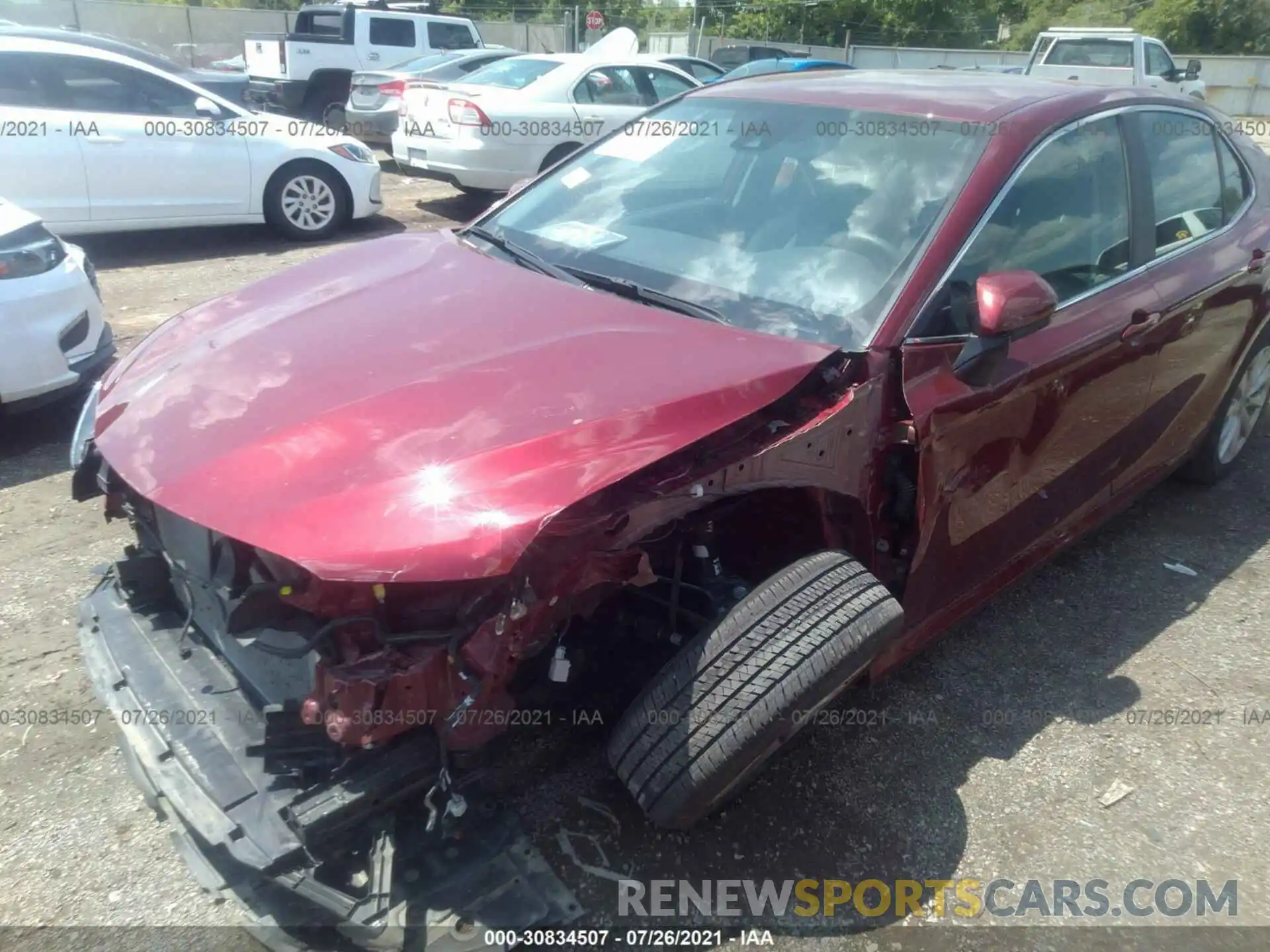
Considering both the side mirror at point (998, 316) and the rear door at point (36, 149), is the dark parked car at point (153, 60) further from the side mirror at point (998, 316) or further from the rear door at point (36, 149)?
the side mirror at point (998, 316)

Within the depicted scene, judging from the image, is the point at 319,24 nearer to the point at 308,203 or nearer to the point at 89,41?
the point at 89,41

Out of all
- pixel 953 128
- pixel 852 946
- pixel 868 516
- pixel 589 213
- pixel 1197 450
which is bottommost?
pixel 852 946

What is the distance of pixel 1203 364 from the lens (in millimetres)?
3738

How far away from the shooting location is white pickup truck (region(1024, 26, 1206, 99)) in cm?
1567

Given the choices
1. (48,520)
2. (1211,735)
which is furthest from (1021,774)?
(48,520)

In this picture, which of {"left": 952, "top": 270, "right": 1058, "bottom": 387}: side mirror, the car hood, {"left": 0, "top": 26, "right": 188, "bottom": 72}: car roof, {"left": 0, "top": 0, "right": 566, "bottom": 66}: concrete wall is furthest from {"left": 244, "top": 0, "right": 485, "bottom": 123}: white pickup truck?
{"left": 952, "top": 270, "right": 1058, "bottom": 387}: side mirror

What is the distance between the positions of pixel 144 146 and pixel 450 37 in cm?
997

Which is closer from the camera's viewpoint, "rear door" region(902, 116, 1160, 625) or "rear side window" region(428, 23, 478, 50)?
"rear door" region(902, 116, 1160, 625)

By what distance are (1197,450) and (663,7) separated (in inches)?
1957

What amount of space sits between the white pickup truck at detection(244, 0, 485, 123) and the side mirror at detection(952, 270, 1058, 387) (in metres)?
13.6

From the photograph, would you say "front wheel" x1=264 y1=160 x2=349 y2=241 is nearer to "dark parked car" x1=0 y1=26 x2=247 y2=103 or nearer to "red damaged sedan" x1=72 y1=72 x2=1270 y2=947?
"dark parked car" x1=0 y1=26 x2=247 y2=103

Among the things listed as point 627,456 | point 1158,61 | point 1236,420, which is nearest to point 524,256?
point 627,456

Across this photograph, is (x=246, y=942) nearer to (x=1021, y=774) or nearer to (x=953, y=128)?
(x=1021, y=774)

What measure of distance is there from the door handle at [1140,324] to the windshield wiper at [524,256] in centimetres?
176
